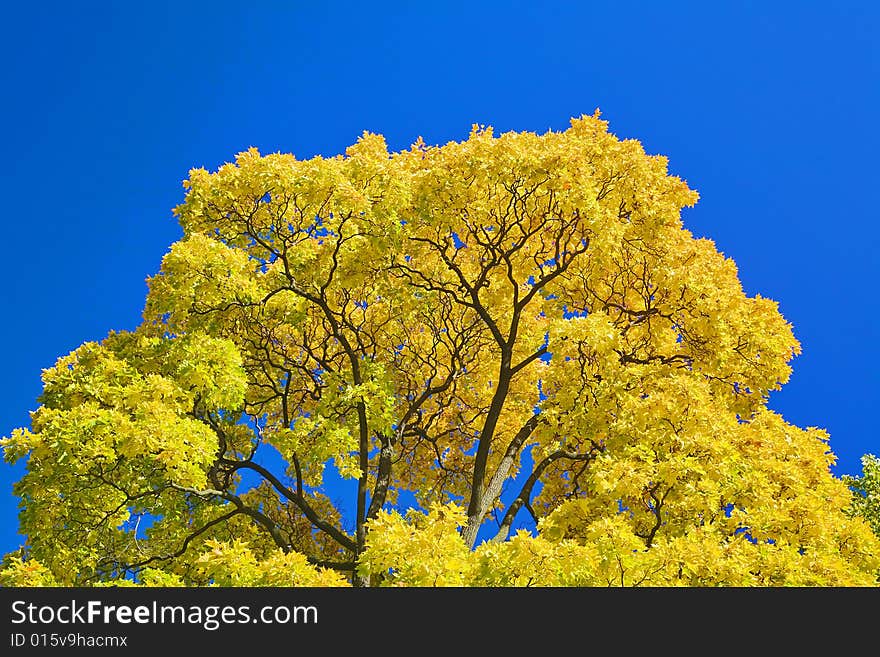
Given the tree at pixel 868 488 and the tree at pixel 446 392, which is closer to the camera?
the tree at pixel 446 392

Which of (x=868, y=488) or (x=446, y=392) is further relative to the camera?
(x=868, y=488)

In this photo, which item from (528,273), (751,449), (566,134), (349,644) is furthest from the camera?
(528,273)

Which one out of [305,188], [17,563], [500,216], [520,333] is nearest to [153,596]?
[17,563]

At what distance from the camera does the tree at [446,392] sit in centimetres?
1212

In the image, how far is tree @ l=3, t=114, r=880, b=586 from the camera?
12.1 m

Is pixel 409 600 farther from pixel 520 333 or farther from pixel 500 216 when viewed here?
pixel 520 333

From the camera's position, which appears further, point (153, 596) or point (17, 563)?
point (17, 563)

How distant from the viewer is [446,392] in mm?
19422

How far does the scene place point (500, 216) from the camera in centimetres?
1583

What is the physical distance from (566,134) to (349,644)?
10973 millimetres

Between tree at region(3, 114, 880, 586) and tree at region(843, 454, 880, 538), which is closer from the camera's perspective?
tree at region(3, 114, 880, 586)

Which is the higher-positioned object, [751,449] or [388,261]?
[388,261]

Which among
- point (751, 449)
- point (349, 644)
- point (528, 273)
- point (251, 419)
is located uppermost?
point (528, 273)

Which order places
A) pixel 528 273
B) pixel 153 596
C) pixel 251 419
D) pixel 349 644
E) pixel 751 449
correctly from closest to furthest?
pixel 349 644 < pixel 153 596 < pixel 751 449 < pixel 528 273 < pixel 251 419
